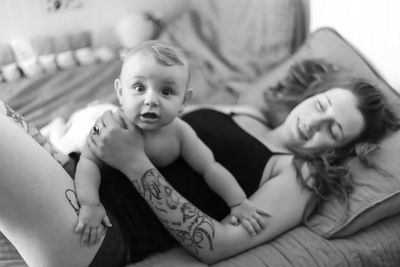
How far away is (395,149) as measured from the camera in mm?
1316

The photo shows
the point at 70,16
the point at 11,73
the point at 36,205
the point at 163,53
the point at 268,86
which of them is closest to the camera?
the point at 36,205

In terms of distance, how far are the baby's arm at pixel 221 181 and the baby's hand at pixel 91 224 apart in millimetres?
246

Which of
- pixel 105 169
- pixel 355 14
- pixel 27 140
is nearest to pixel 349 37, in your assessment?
pixel 355 14

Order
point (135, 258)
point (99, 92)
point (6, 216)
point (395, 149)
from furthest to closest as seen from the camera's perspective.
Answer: point (99, 92) → point (395, 149) → point (135, 258) → point (6, 216)

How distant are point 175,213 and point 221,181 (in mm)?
143

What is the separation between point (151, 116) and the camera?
106cm

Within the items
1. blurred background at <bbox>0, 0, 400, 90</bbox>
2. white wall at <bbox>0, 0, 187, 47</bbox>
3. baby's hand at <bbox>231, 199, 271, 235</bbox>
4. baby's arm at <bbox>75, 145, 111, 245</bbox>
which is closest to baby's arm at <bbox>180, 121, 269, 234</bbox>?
baby's hand at <bbox>231, 199, 271, 235</bbox>

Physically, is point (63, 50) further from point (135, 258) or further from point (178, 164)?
point (135, 258)

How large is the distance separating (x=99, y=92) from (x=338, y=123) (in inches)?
34.2

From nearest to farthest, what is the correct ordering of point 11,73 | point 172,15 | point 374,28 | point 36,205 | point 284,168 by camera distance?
point 36,205 → point 284,168 → point 374,28 → point 11,73 → point 172,15

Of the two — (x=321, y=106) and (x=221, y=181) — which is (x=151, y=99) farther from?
(x=321, y=106)

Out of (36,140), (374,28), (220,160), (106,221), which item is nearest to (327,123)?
(220,160)

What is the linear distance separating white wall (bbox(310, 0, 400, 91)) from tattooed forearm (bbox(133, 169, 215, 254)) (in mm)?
772

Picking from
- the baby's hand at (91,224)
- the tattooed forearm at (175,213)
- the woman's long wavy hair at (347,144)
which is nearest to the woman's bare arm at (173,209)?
the tattooed forearm at (175,213)
